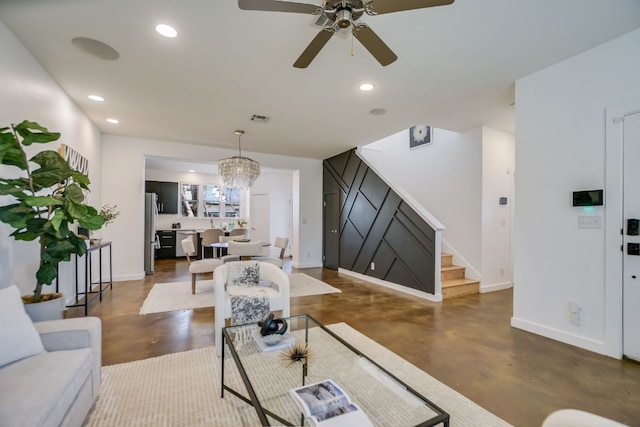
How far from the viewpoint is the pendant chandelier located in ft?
17.2

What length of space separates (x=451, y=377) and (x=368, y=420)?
51.4 inches

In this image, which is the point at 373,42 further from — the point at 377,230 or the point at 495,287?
the point at 495,287

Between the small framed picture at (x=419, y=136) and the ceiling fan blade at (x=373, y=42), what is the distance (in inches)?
162

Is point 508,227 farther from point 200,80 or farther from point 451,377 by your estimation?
point 200,80

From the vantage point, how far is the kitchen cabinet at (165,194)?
27.8ft

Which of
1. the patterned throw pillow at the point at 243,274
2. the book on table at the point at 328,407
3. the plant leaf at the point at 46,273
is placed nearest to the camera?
the book on table at the point at 328,407

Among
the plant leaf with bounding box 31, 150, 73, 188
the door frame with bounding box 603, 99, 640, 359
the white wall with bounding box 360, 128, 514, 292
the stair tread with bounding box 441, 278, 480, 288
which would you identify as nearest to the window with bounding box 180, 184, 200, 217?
the plant leaf with bounding box 31, 150, 73, 188

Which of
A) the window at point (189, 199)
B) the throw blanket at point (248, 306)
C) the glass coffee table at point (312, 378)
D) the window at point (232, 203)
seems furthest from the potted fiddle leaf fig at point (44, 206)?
the window at point (232, 203)

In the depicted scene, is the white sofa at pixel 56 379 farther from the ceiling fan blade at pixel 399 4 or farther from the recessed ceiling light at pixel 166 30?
the ceiling fan blade at pixel 399 4

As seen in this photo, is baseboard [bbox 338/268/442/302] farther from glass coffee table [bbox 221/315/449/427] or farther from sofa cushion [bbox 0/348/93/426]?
sofa cushion [bbox 0/348/93/426]

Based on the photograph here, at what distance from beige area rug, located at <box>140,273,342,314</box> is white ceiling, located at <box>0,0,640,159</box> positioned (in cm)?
283

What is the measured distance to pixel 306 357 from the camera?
1771 mm

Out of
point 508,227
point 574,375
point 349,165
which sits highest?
point 349,165

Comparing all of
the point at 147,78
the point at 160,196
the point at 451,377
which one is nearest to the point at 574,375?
the point at 451,377
